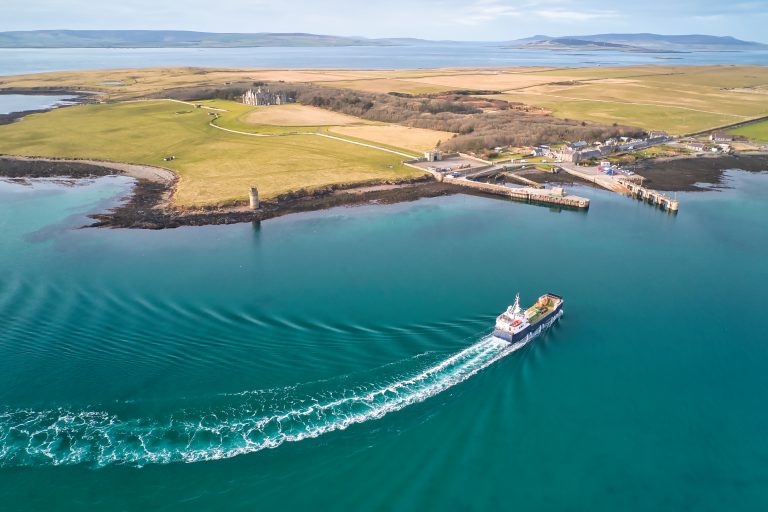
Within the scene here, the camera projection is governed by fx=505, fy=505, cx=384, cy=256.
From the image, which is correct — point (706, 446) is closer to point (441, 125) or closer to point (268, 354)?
point (268, 354)

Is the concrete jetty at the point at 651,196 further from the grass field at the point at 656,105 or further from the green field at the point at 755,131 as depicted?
the green field at the point at 755,131

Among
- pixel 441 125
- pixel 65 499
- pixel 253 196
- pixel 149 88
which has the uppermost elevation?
pixel 149 88

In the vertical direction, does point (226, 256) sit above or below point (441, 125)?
below

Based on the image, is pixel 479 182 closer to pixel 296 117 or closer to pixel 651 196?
pixel 651 196

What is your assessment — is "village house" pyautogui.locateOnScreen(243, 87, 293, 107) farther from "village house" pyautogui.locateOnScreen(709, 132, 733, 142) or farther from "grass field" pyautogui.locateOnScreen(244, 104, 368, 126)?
"village house" pyautogui.locateOnScreen(709, 132, 733, 142)

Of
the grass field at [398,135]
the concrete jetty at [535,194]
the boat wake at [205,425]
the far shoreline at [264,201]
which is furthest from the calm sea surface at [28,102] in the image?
the boat wake at [205,425]

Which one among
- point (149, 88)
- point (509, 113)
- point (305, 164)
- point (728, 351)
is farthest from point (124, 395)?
point (149, 88)
